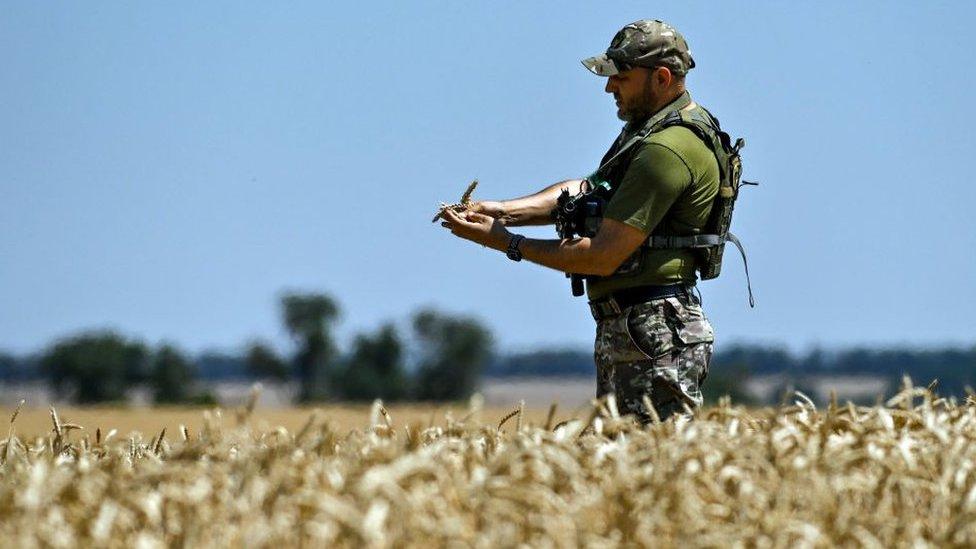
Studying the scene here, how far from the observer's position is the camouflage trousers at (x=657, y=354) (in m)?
7.49

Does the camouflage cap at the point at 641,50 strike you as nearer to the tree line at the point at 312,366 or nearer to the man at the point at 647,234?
the man at the point at 647,234

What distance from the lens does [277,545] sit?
159 inches

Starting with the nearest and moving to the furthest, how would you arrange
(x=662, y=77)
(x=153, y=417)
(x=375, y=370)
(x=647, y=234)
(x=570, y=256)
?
(x=647, y=234) → (x=570, y=256) → (x=662, y=77) → (x=153, y=417) → (x=375, y=370)

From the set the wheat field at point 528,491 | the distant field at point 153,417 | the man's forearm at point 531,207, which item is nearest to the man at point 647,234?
the man's forearm at point 531,207

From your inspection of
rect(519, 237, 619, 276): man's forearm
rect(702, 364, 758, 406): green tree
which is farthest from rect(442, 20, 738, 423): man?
rect(702, 364, 758, 406): green tree

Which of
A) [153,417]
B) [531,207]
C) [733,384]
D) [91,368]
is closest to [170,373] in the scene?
[91,368]

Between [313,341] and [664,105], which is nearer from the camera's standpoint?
[664,105]

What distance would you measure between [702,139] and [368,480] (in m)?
3.65

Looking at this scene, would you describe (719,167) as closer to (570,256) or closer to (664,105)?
(664,105)

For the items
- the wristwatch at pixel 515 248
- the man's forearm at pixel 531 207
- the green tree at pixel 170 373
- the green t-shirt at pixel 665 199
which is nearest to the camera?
the green t-shirt at pixel 665 199

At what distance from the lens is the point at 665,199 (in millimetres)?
7262

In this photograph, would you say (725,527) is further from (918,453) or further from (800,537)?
(918,453)

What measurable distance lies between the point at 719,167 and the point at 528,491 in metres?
3.48

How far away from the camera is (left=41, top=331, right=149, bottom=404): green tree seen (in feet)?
189
